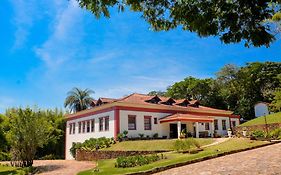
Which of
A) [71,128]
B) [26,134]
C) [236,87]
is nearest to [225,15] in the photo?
[26,134]

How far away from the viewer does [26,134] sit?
69.9 feet

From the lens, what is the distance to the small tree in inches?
838

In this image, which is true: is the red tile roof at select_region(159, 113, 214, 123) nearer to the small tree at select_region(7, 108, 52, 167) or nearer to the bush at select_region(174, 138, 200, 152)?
the bush at select_region(174, 138, 200, 152)

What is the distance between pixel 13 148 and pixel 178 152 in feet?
41.4

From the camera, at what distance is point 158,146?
23.5 metres

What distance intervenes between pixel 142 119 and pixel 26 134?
13341mm

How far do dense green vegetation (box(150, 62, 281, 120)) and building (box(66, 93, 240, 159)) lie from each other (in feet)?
49.2

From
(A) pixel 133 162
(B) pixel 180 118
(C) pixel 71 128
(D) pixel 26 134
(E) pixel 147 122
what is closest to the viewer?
(A) pixel 133 162

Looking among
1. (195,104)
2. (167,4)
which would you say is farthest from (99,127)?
(167,4)

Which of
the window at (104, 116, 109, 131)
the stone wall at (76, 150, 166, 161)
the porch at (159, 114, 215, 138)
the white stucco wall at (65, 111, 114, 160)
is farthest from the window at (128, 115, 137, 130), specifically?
the stone wall at (76, 150, 166, 161)

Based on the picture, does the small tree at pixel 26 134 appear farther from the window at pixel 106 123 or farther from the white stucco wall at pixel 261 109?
the white stucco wall at pixel 261 109

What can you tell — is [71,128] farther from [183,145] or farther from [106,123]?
[183,145]

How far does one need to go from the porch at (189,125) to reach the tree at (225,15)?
24.9 metres

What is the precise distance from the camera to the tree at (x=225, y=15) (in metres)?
5.55
